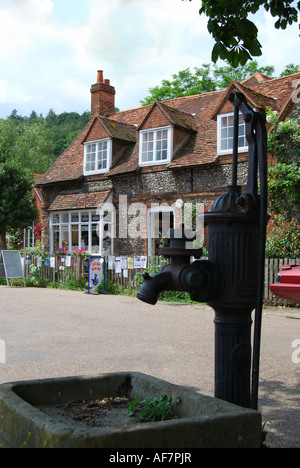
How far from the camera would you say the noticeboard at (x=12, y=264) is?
63.0 feet

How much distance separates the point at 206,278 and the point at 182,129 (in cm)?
1801

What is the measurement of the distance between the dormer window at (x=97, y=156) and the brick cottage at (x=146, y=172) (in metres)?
0.04

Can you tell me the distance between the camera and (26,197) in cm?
2670

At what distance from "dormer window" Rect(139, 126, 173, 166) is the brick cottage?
0.04 m

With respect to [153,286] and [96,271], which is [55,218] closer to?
[96,271]

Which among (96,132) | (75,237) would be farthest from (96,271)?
(96,132)

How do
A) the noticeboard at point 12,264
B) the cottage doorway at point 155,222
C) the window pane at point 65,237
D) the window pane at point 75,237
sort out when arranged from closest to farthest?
the noticeboard at point 12,264 < the cottage doorway at point 155,222 < the window pane at point 75,237 < the window pane at point 65,237

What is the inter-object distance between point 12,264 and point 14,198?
283 inches

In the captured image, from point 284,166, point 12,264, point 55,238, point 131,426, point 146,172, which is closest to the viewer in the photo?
point 131,426

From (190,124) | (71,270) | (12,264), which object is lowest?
(71,270)

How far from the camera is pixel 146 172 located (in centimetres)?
2053

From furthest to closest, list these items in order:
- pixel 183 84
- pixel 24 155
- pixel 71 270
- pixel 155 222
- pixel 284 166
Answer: pixel 24 155 < pixel 183 84 < pixel 155 222 < pixel 71 270 < pixel 284 166

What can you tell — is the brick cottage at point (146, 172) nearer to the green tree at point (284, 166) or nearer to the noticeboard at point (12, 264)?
the green tree at point (284, 166)

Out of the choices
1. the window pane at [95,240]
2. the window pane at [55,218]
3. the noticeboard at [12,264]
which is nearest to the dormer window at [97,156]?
the window pane at [95,240]
